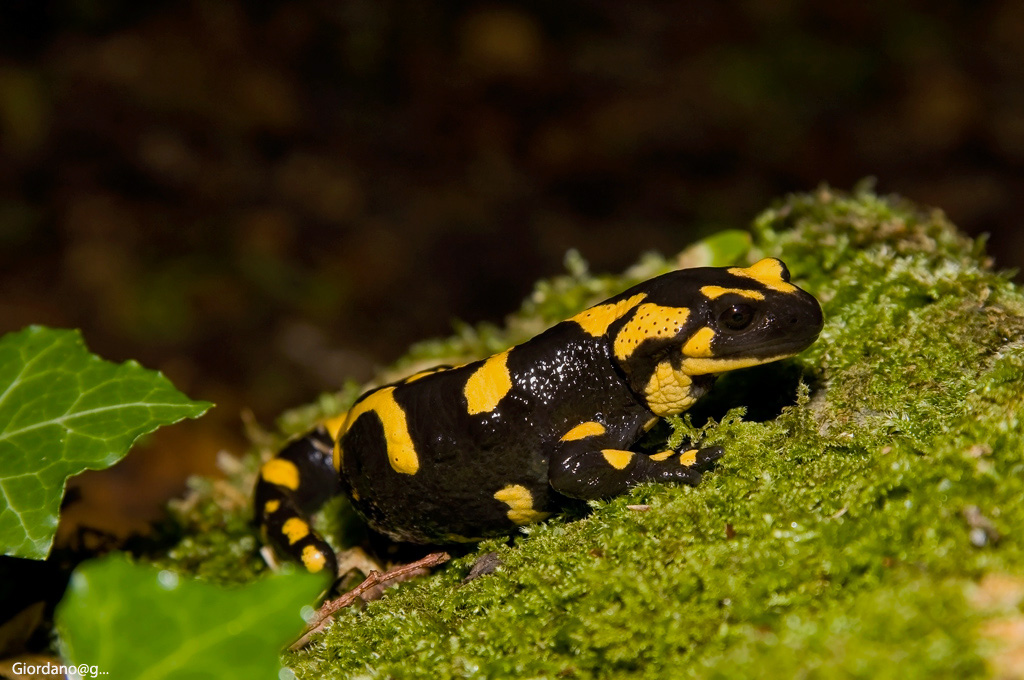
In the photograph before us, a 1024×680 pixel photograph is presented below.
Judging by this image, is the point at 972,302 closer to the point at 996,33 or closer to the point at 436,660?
the point at 436,660

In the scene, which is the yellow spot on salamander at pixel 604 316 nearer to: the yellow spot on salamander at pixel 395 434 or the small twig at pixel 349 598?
the yellow spot on salamander at pixel 395 434

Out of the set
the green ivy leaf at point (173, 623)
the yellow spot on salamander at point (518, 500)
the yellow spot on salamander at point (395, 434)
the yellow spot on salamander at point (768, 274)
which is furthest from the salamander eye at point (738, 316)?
the green ivy leaf at point (173, 623)

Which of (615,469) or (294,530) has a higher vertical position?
(615,469)

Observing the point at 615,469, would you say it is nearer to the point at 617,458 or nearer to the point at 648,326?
the point at 617,458

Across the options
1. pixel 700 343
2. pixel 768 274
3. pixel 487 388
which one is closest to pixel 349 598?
pixel 487 388

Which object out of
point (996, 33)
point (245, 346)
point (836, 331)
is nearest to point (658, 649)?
point (836, 331)

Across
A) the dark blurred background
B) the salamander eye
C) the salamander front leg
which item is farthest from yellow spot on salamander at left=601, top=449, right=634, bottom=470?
the dark blurred background

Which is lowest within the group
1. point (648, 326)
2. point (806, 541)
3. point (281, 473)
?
point (281, 473)
